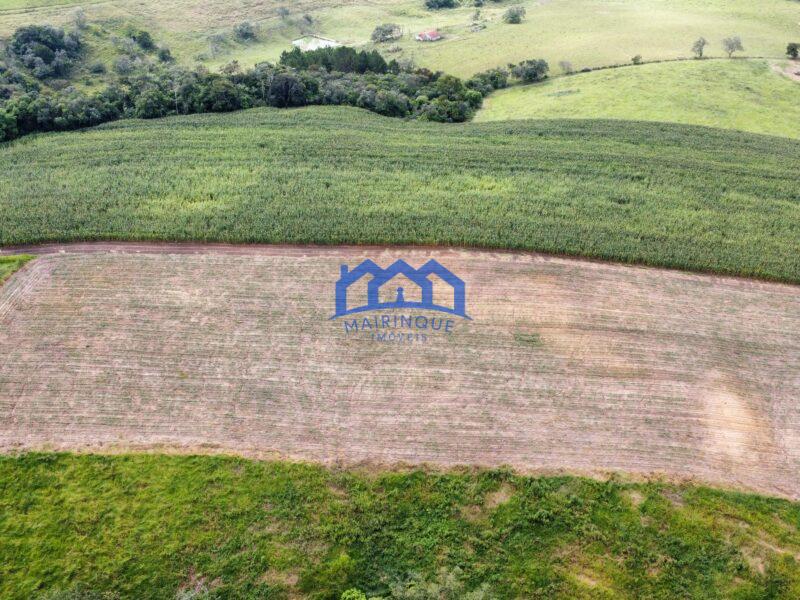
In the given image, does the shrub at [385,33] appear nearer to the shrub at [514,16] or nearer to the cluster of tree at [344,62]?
the cluster of tree at [344,62]

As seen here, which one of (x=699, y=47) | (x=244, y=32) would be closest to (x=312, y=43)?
(x=244, y=32)

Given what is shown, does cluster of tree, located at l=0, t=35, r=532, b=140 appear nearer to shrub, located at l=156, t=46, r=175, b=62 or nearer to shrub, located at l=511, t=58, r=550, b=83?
shrub, located at l=511, t=58, r=550, b=83


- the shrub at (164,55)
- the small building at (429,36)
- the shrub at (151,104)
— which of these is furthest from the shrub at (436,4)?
the shrub at (151,104)

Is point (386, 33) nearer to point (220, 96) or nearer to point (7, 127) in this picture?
point (220, 96)

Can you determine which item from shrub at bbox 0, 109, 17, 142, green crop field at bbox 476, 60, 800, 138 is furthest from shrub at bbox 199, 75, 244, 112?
green crop field at bbox 476, 60, 800, 138

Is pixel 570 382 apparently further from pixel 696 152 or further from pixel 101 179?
pixel 101 179
